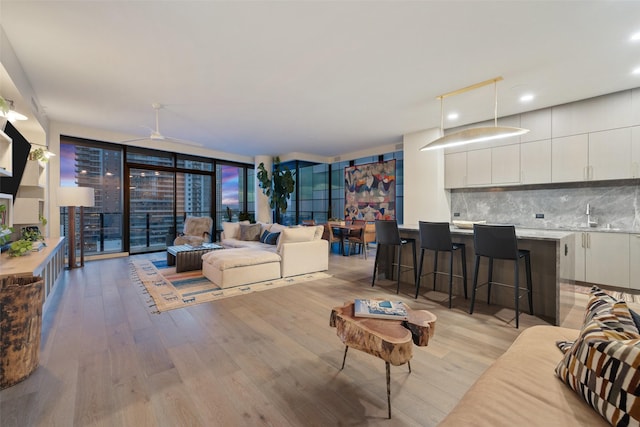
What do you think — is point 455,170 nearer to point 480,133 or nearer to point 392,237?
point 480,133

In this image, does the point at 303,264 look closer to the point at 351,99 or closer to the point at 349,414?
the point at 351,99

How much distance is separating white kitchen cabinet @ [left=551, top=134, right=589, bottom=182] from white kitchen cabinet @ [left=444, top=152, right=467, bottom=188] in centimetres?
133

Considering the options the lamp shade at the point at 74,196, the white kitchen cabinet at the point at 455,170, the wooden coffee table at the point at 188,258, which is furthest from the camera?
the white kitchen cabinet at the point at 455,170

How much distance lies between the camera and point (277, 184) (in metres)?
8.34

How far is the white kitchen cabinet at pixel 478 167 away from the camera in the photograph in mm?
5010

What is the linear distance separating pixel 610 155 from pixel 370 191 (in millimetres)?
4668

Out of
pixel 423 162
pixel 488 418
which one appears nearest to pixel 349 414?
pixel 488 418

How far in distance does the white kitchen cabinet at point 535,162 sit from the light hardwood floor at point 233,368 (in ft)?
8.38

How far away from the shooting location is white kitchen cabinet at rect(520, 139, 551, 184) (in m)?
4.38

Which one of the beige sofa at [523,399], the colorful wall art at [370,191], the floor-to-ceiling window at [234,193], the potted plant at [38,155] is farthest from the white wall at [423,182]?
the potted plant at [38,155]

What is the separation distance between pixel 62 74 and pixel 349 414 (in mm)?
4752

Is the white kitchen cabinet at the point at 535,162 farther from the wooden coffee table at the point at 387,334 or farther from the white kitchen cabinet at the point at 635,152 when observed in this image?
the wooden coffee table at the point at 387,334

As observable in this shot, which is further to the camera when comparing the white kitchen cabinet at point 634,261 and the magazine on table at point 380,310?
the white kitchen cabinet at point 634,261

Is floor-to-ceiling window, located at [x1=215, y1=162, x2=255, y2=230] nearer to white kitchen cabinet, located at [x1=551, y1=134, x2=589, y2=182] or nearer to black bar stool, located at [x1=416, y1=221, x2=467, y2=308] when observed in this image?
black bar stool, located at [x1=416, y1=221, x2=467, y2=308]
